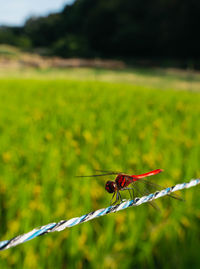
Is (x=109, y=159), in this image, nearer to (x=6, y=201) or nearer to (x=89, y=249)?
(x=89, y=249)

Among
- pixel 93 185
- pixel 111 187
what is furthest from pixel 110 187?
pixel 93 185

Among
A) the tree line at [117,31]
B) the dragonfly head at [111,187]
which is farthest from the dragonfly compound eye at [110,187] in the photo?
the tree line at [117,31]

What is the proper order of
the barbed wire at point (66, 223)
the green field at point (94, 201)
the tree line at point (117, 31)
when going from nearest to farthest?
the barbed wire at point (66, 223), the green field at point (94, 201), the tree line at point (117, 31)

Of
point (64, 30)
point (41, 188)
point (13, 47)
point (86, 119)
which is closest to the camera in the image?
point (41, 188)

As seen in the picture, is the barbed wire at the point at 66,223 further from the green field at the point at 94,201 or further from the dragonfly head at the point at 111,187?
the green field at the point at 94,201

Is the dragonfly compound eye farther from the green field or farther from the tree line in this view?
the tree line

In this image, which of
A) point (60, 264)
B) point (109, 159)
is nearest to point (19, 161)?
point (109, 159)

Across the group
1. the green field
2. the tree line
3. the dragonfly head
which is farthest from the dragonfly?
the tree line

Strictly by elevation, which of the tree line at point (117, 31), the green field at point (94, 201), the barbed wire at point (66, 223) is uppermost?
the tree line at point (117, 31)
